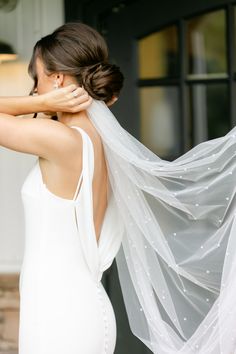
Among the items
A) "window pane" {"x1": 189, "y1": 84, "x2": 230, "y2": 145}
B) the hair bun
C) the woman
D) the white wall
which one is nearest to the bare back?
the woman

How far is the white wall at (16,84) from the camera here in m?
4.87

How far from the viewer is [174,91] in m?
4.77

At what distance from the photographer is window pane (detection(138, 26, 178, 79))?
4.76 m

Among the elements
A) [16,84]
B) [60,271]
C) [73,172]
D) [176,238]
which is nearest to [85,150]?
[73,172]

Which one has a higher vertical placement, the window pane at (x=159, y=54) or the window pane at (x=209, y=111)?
the window pane at (x=159, y=54)

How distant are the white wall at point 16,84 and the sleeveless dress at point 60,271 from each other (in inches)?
70.1

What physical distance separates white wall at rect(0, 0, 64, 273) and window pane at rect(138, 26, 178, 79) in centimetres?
46

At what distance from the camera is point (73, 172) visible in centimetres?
304

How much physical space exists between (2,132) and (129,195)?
1.74ft

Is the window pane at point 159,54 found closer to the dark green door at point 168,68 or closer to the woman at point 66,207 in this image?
the dark green door at point 168,68

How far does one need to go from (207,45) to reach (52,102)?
1788 millimetres

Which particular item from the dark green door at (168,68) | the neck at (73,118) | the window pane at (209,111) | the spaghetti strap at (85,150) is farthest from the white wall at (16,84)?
the spaghetti strap at (85,150)

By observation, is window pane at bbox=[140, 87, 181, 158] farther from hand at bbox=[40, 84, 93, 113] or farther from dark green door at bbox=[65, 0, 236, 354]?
hand at bbox=[40, 84, 93, 113]

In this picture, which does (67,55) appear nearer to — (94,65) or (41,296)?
(94,65)
